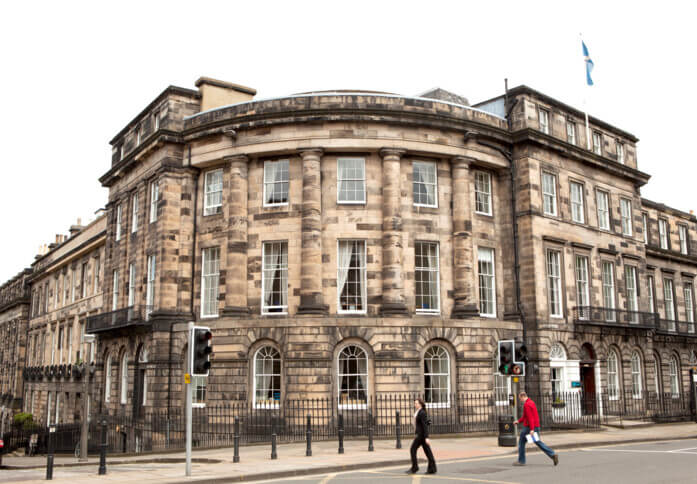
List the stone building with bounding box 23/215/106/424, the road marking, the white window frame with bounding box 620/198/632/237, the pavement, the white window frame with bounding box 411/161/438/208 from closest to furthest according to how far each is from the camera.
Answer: the road marking → the pavement → the white window frame with bounding box 411/161/438/208 → the white window frame with bounding box 620/198/632/237 → the stone building with bounding box 23/215/106/424

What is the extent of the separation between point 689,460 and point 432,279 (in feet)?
44.1

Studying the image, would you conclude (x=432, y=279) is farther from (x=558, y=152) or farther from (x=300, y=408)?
(x=558, y=152)

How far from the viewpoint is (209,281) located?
29.8 meters

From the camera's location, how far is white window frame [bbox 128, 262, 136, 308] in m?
33.4

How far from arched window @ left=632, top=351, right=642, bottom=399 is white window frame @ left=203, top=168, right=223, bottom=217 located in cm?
2323

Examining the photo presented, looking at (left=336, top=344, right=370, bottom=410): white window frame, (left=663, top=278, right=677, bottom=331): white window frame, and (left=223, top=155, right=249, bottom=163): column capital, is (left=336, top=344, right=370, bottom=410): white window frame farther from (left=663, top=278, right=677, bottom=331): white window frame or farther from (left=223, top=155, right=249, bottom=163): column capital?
(left=663, top=278, right=677, bottom=331): white window frame

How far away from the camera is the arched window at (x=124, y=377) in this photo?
1291 inches

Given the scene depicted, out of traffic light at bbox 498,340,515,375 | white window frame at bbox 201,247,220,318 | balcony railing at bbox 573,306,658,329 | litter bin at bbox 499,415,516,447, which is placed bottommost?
litter bin at bbox 499,415,516,447

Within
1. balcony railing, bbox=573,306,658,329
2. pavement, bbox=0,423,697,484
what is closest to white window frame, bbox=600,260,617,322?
balcony railing, bbox=573,306,658,329

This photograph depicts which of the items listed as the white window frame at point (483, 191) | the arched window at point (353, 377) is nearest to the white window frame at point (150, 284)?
the arched window at point (353, 377)

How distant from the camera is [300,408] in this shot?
25703 mm

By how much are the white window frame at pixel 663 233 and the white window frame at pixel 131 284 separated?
113 feet

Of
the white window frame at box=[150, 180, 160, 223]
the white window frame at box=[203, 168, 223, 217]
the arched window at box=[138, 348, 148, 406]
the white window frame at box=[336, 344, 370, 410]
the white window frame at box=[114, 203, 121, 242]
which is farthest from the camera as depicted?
the white window frame at box=[114, 203, 121, 242]

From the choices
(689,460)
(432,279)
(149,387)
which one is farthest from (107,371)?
(689,460)
